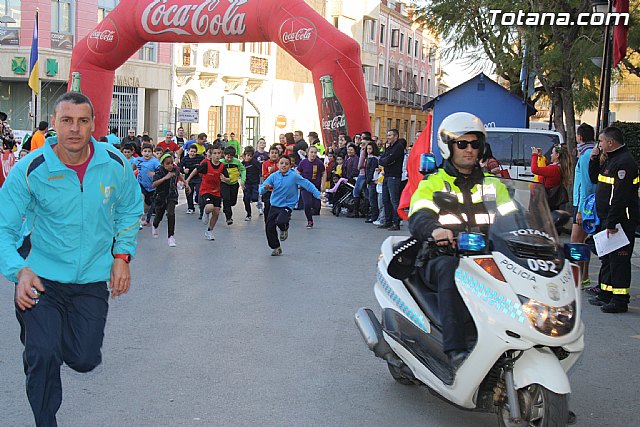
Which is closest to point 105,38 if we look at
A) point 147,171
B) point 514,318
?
point 147,171

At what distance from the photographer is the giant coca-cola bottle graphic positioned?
2120 centimetres

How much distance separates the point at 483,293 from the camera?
15.3ft

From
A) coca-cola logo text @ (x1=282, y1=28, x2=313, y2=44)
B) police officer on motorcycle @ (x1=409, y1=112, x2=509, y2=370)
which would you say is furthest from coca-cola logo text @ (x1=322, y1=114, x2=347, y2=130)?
police officer on motorcycle @ (x1=409, y1=112, x2=509, y2=370)

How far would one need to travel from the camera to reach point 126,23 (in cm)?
2384

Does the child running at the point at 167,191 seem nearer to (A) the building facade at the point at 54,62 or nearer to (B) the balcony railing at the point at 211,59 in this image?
(A) the building facade at the point at 54,62

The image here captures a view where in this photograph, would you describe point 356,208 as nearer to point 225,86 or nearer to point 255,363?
point 255,363

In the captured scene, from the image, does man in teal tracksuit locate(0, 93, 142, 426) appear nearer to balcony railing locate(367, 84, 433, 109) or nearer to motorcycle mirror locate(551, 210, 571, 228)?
motorcycle mirror locate(551, 210, 571, 228)

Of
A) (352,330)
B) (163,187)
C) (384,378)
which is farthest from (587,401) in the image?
(163,187)

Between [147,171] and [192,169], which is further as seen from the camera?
[192,169]

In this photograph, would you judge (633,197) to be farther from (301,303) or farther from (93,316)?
(93,316)

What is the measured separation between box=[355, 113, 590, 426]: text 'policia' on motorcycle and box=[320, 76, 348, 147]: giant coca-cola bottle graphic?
1588 cm

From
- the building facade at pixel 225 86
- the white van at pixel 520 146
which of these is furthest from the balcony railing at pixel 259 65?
the white van at pixel 520 146

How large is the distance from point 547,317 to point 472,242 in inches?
20.0

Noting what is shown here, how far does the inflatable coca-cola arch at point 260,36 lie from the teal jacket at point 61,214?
16616mm
